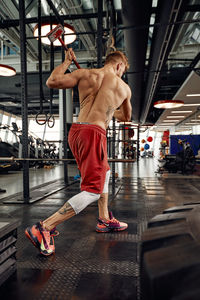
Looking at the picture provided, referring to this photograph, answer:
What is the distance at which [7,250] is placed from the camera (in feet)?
3.44

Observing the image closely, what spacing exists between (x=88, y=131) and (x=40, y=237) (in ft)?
2.37

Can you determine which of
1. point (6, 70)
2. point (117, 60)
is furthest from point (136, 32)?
point (6, 70)

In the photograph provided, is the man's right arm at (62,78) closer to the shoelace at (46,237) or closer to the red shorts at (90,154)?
the red shorts at (90,154)

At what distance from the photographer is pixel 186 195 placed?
3318 millimetres

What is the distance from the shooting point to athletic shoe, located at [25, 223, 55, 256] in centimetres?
128

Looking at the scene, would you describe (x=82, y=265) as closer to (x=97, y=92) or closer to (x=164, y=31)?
(x=97, y=92)

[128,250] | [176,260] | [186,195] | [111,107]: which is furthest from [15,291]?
[186,195]

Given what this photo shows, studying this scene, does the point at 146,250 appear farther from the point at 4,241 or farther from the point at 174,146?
the point at 174,146

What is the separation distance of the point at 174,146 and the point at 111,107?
46.4ft

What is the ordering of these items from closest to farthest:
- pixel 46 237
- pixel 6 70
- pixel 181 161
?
pixel 46 237, pixel 6 70, pixel 181 161

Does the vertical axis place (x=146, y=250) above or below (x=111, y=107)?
below

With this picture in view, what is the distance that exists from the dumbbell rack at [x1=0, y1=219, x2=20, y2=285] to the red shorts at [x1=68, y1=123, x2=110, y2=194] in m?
0.49

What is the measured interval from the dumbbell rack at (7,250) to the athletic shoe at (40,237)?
0.17m

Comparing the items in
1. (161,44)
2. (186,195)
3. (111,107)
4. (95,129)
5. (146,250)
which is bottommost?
(186,195)
